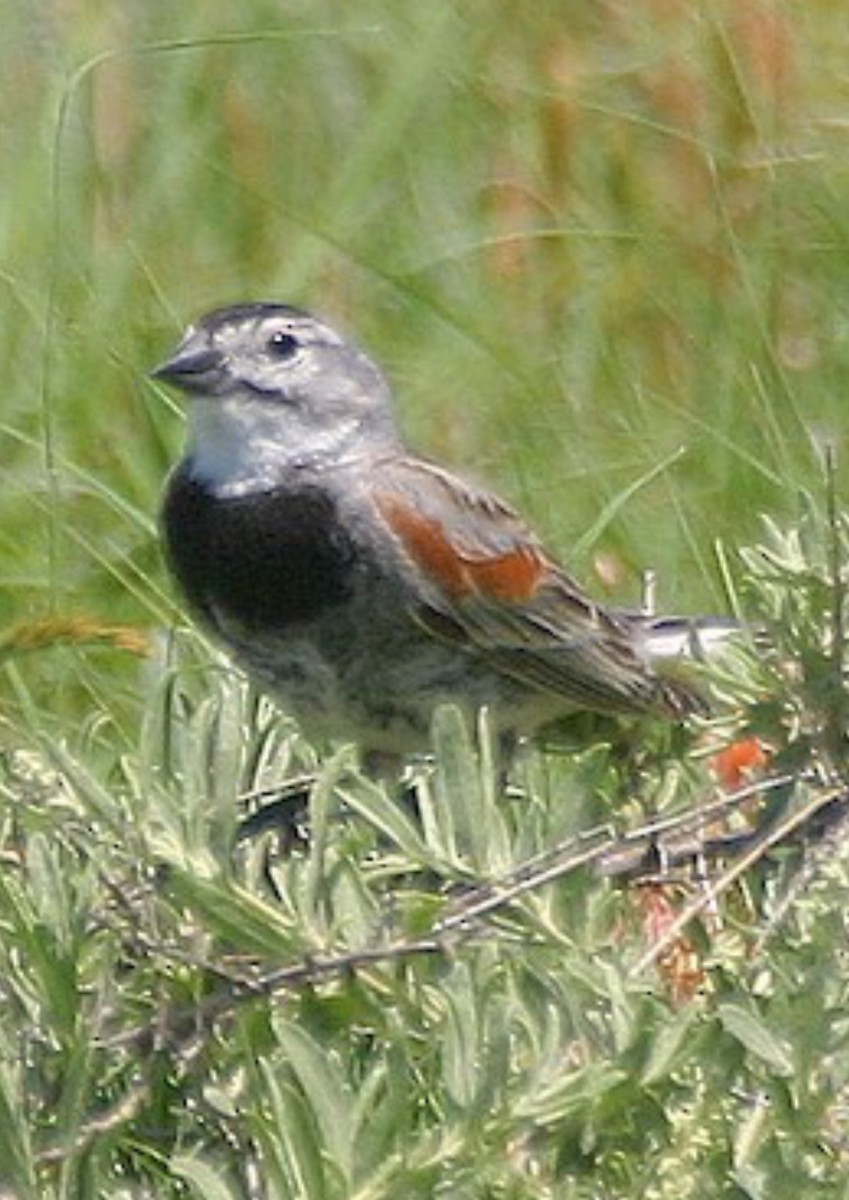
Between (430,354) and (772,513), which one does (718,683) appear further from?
(430,354)

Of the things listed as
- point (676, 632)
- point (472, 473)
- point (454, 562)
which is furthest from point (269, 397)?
point (472, 473)

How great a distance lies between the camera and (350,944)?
8.32 feet

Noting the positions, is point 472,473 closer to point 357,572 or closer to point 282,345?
point 282,345

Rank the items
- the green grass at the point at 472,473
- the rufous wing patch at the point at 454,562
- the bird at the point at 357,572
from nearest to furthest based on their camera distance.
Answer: the green grass at the point at 472,473
the bird at the point at 357,572
the rufous wing patch at the point at 454,562

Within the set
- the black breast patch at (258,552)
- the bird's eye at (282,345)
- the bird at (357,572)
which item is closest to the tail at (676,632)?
the bird at (357,572)

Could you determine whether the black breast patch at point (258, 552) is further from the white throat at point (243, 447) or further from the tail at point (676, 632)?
the tail at point (676, 632)

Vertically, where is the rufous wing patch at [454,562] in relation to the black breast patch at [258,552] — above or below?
below

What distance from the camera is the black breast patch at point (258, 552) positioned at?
158 inches

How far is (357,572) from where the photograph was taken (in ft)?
13.4

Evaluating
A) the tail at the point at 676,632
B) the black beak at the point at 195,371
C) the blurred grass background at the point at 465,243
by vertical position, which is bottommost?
the blurred grass background at the point at 465,243

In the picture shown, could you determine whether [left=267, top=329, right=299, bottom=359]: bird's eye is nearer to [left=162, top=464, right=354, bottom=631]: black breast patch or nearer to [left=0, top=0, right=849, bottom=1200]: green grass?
[left=162, top=464, right=354, bottom=631]: black breast patch

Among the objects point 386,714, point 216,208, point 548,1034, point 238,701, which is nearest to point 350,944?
point 548,1034

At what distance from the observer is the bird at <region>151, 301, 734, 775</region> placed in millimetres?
3986

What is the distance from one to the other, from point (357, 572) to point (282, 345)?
32cm
